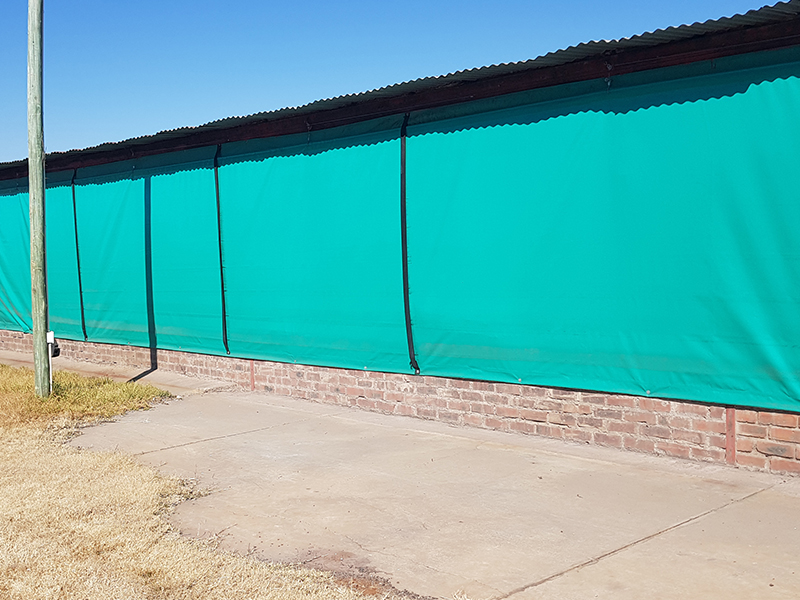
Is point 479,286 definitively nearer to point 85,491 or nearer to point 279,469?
point 279,469

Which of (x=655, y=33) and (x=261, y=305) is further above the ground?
(x=655, y=33)

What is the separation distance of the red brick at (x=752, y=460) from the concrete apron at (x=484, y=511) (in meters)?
0.08

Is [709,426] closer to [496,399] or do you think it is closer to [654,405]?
[654,405]

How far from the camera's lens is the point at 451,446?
22.7 ft

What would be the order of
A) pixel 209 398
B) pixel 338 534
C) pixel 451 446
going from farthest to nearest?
pixel 209 398 < pixel 451 446 < pixel 338 534

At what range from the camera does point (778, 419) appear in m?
5.73

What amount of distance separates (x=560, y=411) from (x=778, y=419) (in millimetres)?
→ 1772

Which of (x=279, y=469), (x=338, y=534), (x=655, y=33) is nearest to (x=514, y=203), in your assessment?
(x=655, y=33)

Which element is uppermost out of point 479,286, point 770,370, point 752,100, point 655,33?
point 655,33

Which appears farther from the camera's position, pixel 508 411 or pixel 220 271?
pixel 220 271

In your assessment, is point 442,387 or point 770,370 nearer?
A: point 770,370

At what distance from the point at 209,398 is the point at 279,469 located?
138 inches

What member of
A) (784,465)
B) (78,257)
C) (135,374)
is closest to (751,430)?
(784,465)

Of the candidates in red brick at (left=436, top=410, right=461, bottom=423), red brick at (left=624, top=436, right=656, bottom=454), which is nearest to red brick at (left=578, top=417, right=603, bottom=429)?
red brick at (left=624, top=436, right=656, bottom=454)
